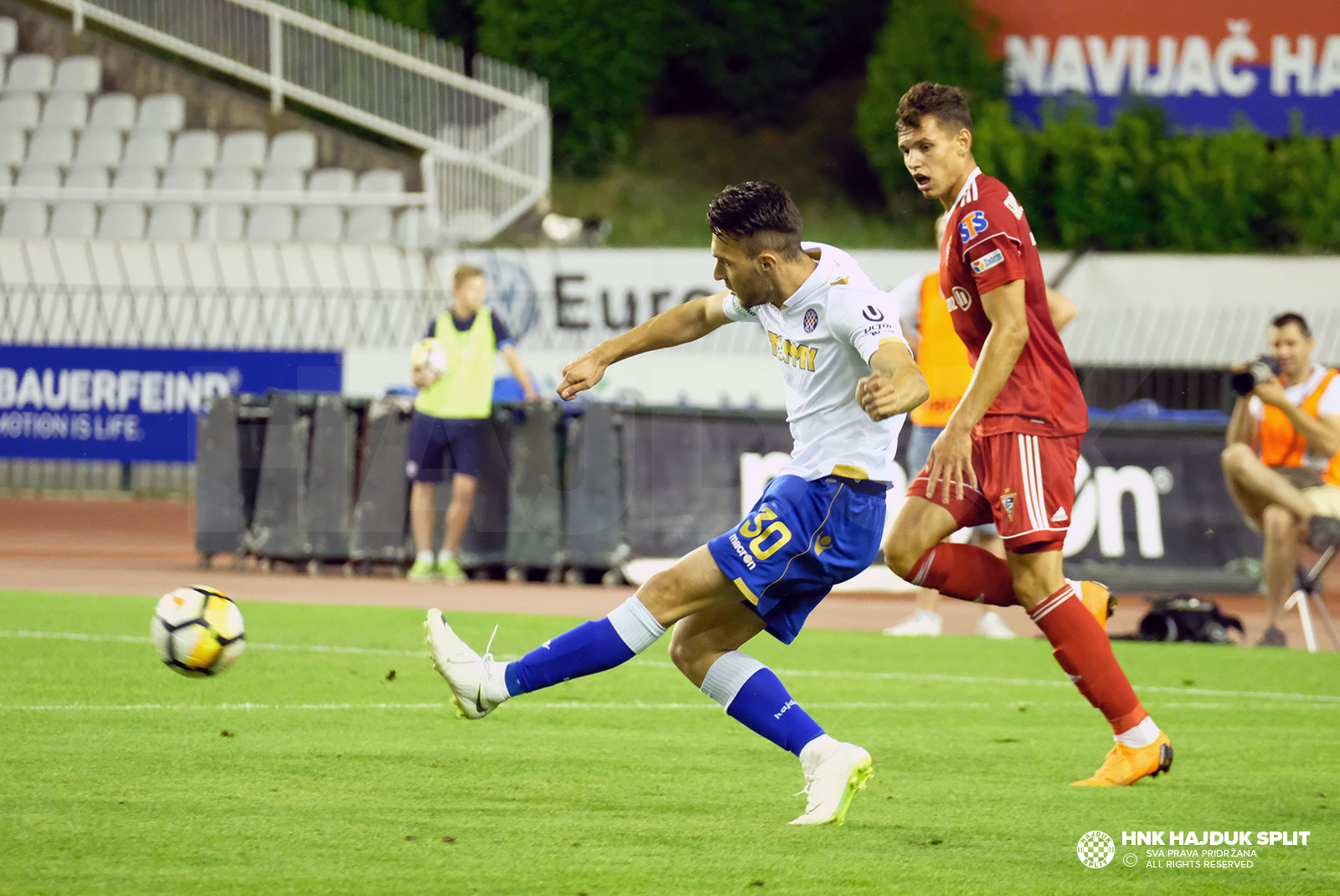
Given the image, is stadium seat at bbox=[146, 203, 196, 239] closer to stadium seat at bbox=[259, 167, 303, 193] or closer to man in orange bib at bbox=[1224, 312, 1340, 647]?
stadium seat at bbox=[259, 167, 303, 193]

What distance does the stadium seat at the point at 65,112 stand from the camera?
24500 millimetres

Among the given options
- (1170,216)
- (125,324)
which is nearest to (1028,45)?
(1170,216)

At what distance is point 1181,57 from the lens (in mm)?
25688

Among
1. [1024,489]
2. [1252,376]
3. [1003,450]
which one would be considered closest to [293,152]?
[1252,376]

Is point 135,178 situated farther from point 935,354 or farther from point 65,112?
point 935,354

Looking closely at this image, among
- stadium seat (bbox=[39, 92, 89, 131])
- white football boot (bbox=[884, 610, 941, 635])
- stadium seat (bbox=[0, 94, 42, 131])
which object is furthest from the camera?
stadium seat (bbox=[39, 92, 89, 131])

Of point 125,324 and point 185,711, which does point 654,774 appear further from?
point 125,324

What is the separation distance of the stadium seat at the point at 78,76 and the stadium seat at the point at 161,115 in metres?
0.88

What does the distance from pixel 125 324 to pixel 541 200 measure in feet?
24.1

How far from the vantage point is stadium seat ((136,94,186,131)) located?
24.6 meters

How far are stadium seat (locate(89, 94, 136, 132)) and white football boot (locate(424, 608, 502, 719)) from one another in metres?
21.8

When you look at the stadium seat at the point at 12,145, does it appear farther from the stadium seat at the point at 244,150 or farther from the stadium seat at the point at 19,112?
the stadium seat at the point at 244,150

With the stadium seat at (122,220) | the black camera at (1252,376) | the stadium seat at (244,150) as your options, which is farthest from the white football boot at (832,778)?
the stadium seat at (244,150)

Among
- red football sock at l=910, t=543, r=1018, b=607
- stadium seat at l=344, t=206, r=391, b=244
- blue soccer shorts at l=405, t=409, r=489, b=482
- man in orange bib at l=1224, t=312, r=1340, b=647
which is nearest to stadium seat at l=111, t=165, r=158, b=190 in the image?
stadium seat at l=344, t=206, r=391, b=244
